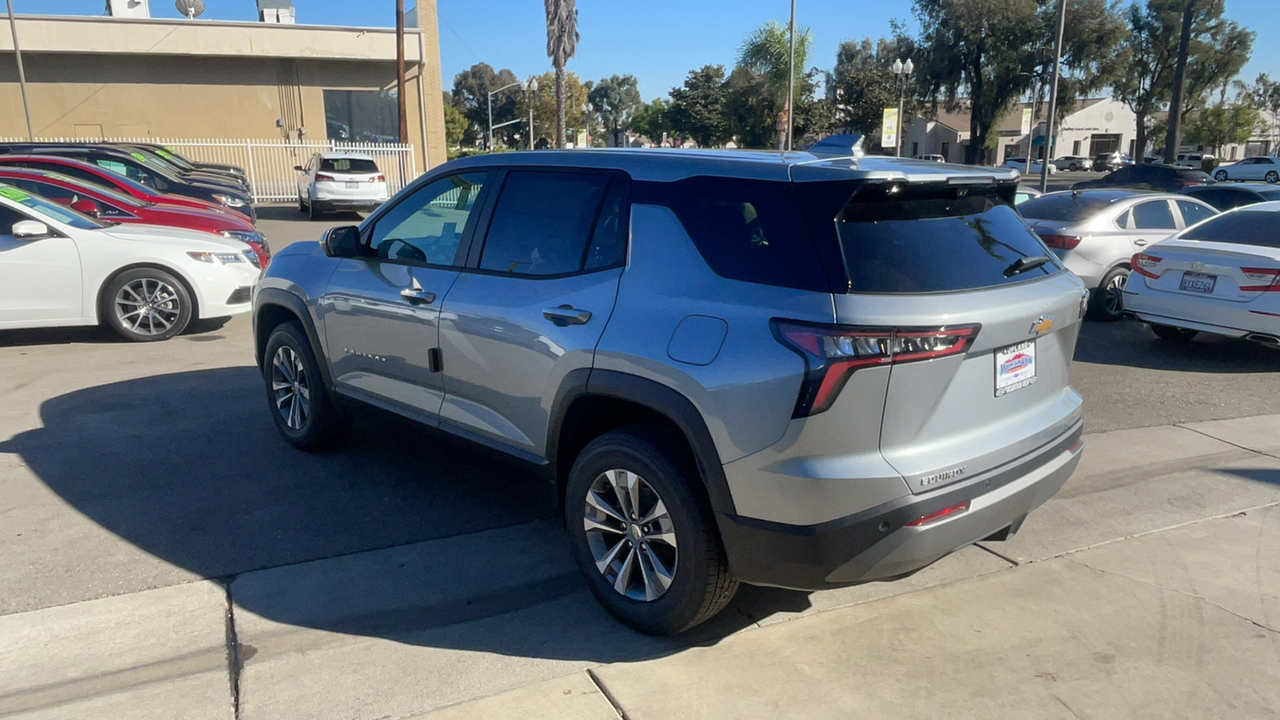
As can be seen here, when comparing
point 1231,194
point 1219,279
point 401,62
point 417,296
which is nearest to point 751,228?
point 417,296

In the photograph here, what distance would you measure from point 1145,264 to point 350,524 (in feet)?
25.7

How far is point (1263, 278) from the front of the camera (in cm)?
793

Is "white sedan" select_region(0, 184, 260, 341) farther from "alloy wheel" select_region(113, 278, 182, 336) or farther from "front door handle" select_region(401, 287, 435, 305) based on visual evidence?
"front door handle" select_region(401, 287, 435, 305)

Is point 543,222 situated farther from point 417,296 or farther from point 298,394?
point 298,394

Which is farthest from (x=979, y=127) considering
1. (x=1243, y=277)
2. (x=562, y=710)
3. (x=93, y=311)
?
(x=562, y=710)

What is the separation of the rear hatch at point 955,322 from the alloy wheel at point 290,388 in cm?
363

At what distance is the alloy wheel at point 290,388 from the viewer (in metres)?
5.54

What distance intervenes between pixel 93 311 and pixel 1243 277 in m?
10.4

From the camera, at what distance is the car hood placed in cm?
870

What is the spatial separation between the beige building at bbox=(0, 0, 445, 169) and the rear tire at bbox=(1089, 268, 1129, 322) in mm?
26647

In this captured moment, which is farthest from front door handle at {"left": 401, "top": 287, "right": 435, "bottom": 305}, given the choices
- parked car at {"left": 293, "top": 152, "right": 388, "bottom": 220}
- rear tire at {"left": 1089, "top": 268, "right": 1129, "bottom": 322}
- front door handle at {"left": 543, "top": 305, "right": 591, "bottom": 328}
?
parked car at {"left": 293, "top": 152, "right": 388, "bottom": 220}

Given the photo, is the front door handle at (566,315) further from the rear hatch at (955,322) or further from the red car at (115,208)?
the red car at (115,208)

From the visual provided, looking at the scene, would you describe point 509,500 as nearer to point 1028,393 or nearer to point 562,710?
point 562,710

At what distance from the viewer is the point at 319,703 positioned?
318cm
